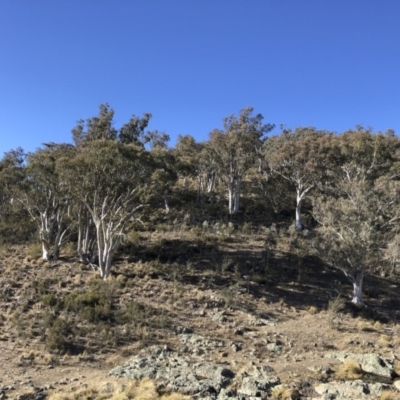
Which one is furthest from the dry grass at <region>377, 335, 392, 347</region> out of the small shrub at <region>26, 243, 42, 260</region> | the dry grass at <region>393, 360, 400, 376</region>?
the small shrub at <region>26, 243, 42, 260</region>

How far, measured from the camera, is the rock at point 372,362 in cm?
1341

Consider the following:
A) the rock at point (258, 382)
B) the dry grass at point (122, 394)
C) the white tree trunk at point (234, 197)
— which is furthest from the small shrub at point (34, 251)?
the rock at point (258, 382)

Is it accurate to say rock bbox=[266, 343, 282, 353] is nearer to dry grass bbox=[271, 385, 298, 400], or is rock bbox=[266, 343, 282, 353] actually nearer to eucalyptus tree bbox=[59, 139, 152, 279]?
dry grass bbox=[271, 385, 298, 400]

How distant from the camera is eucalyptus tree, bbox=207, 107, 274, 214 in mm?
35438

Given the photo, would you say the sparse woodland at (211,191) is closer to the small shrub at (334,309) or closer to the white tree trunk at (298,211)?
the white tree trunk at (298,211)

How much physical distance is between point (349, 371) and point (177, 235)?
19.3 m

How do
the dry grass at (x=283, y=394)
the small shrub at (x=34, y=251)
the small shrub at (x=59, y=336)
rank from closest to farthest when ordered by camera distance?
the dry grass at (x=283, y=394) < the small shrub at (x=59, y=336) < the small shrub at (x=34, y=251)

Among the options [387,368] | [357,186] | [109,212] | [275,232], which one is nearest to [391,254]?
[357,186]

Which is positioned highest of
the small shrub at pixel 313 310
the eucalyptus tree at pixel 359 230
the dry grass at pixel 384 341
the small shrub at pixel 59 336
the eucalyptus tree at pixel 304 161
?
the eucalyptus tree at pixel 304 161

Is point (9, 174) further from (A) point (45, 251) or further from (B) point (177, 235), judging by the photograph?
(B) point (177, 235)

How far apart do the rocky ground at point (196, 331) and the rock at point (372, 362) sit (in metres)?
0.05

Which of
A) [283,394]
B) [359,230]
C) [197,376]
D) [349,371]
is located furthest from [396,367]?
[359,230]

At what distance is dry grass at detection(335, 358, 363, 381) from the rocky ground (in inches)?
1.6

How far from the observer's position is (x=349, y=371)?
514 inches
